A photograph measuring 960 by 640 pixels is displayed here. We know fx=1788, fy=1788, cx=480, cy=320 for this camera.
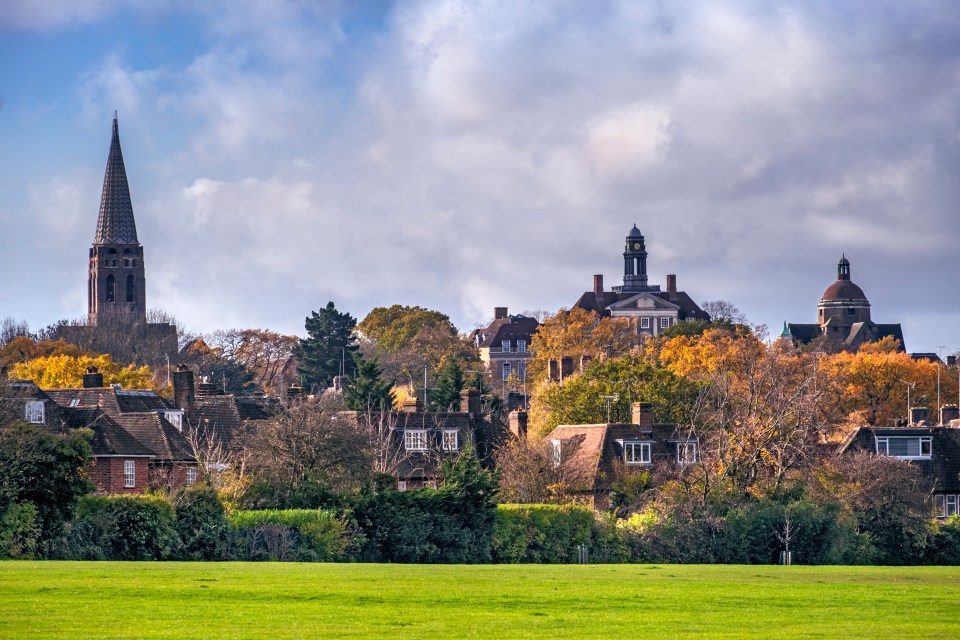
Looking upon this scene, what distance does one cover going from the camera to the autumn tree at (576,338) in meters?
146

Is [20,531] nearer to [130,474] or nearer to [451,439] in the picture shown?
[130,474]

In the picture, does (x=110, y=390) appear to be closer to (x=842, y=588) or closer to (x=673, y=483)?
(x=673, y=483)

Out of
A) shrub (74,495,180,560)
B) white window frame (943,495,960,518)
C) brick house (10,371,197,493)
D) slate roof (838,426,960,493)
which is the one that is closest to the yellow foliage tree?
brick house (10,371,197,493)

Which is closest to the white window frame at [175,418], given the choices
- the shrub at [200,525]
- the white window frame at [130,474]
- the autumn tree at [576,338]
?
the white window frame at [130,474]

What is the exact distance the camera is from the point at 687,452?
7281 cm

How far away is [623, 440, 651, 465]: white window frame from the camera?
73562 millimetres

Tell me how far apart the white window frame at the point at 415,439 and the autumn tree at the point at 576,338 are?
61.3 meters

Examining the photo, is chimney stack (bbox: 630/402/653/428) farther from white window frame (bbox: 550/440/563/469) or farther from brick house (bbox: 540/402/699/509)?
white window frame (bbox: 550/440/563/469)

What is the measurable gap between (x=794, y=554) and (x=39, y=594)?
37128 millimetres

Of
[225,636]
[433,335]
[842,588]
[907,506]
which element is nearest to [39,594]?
[225,636]

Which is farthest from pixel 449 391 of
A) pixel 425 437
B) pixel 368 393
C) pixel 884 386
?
pixel 884 386

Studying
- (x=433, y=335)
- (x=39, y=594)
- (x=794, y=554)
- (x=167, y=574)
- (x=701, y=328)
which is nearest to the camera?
(x=39, y=594)

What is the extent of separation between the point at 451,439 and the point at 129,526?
3319 cm

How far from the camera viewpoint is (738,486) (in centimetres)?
6519
